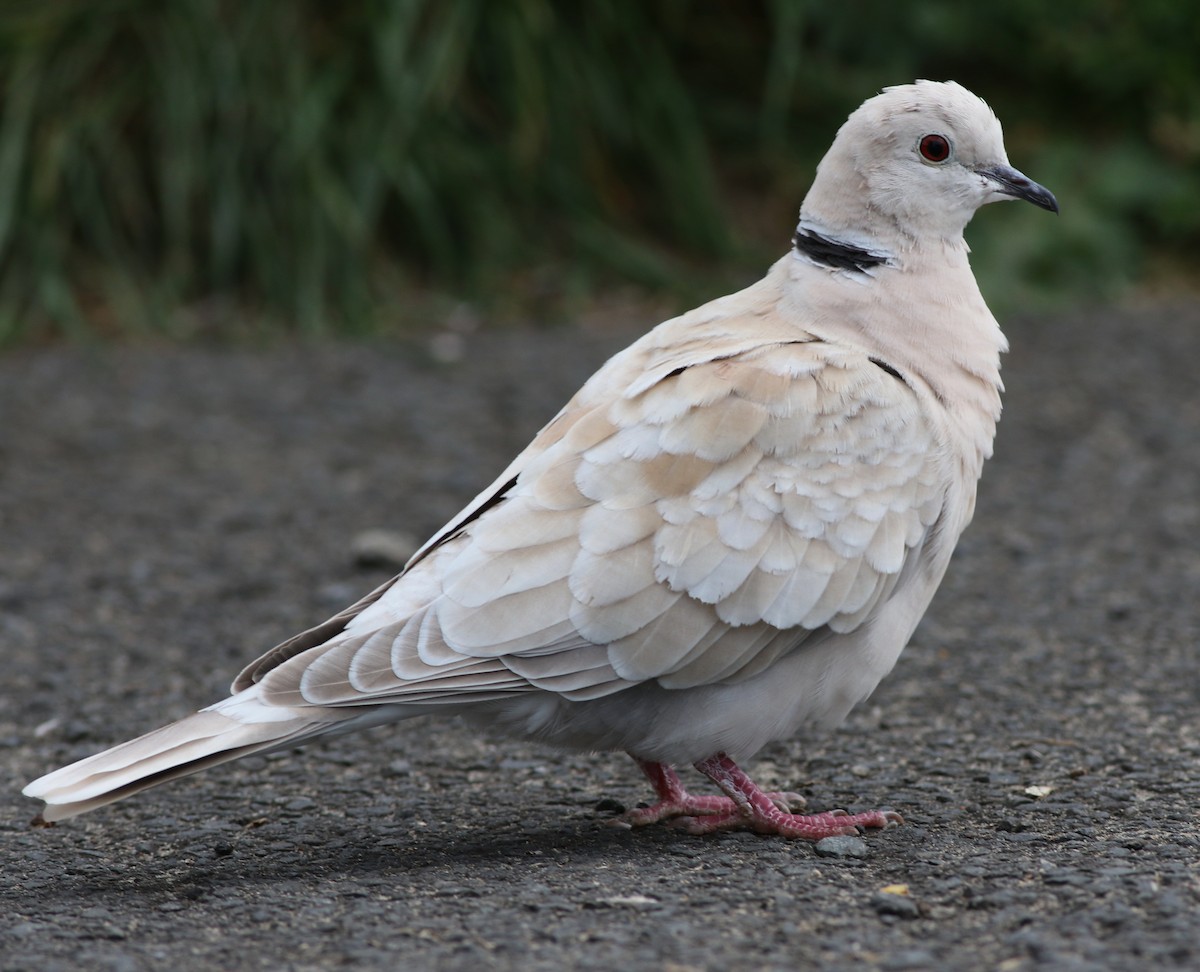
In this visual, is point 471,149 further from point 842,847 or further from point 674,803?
point 842,847

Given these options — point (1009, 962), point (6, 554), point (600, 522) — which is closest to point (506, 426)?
point (6, 554)

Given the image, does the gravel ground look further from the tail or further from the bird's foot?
the tail

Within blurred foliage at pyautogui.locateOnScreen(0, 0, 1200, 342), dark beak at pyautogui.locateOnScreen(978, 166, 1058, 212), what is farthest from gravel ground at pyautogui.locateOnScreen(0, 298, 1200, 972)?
dark beak at pyautogui.locateOnScreen(978, 166, 1058, 212)

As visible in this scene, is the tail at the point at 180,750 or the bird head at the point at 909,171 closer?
the tail at the point at 180,750

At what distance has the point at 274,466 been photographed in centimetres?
704

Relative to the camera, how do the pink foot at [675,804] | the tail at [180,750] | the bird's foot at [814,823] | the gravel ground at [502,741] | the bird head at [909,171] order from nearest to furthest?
the gravel ground at [502,741] < the tail at [180,750] < the bird's foot at [814,823] < the pink foot at [675,804] < the bird head at [909,171]

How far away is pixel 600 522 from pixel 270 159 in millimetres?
6352

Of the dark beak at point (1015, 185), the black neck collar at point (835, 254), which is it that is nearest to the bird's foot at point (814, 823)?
the black neck collar at point (835, 254)

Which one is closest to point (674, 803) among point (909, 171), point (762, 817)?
point (762, 817)

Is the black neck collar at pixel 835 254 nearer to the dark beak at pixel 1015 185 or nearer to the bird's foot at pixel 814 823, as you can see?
the dark beak at pixel 1015 185

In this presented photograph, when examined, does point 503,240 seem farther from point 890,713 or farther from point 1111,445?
point 890,713

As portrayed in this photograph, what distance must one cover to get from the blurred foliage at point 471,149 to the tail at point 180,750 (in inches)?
228

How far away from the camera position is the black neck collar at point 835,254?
12.3ft

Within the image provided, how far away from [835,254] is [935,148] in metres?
0.33
